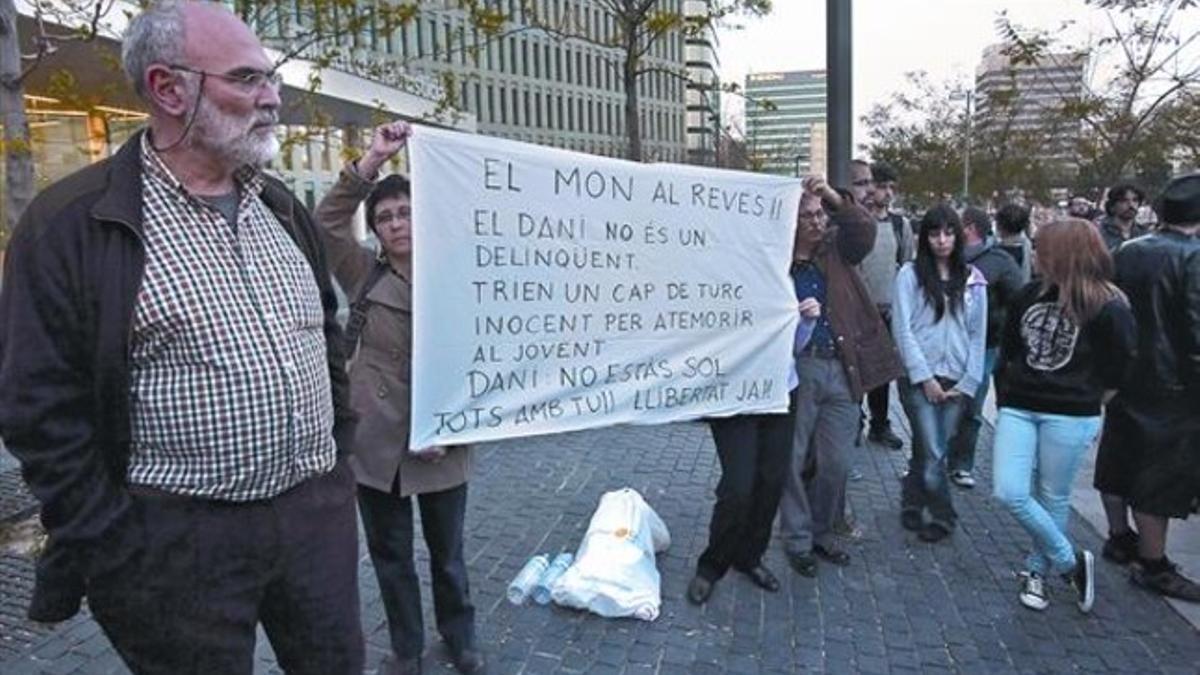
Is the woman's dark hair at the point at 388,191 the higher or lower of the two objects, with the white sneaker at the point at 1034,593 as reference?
higher

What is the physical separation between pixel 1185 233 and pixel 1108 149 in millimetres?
12553

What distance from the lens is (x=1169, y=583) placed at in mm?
4262

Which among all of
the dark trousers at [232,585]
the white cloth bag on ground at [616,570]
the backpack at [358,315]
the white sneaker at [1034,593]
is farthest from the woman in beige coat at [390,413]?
the white sneaker at [1034,593]

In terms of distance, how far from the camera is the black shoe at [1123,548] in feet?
15.2

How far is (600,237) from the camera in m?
3.78

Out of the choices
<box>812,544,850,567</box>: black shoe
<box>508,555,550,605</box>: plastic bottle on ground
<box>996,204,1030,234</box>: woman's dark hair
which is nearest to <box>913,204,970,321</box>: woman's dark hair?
<box>812,544,850,567</box>: black shoe

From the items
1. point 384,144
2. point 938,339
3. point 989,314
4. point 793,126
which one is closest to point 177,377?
point 384,144

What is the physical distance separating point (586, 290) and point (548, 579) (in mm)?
1381

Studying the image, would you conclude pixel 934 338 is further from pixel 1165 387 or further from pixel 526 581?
pixel 526 581

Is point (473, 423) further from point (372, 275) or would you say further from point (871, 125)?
point (871, 125)

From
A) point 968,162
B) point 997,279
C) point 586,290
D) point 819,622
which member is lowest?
point 819,622

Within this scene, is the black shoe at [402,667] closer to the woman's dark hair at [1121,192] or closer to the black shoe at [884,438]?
the black shoe at [884,438]

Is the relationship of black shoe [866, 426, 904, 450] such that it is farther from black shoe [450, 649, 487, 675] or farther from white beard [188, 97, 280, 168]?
white beard [188, 97, 280, 168]

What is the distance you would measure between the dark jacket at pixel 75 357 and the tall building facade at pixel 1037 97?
41.2ft
